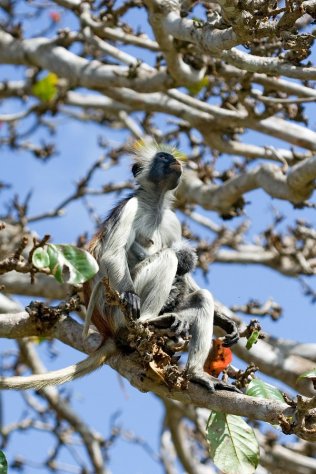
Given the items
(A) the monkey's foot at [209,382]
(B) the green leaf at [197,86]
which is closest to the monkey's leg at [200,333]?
(A) the monkey's foot at [209,382]

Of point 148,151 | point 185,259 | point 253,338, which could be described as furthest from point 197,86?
point 253,338

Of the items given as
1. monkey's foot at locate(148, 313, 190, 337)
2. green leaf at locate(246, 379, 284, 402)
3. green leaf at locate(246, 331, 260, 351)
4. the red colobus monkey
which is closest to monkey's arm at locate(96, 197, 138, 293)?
the red colobus monkey

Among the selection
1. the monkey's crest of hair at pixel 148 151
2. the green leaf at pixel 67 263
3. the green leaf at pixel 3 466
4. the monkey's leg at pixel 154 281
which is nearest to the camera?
the green leaf at pixel 3 466

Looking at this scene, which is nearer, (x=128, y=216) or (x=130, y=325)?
(x=130, y=325)

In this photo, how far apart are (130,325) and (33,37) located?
233 inches

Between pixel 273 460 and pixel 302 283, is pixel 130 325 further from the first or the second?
pixel 302 283

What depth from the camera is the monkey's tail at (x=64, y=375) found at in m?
4.80

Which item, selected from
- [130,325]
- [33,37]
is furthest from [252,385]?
[33,37]

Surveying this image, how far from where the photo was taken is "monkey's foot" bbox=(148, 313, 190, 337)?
17.9ft

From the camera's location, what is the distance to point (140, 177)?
6957 mm

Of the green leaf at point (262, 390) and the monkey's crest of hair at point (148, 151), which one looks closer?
the green leaf at point (262, 390)

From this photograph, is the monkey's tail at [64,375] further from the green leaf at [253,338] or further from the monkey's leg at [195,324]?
the green leaf at [253,338]

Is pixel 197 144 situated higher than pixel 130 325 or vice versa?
pixel 130 325

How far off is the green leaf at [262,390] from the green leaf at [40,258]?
1.43 meters
